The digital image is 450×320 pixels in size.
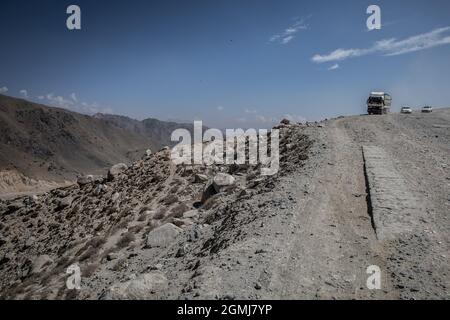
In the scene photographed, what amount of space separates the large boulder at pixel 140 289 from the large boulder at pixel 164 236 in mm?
6194

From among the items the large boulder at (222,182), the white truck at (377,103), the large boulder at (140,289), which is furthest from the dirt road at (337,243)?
the white truck at (377,103)

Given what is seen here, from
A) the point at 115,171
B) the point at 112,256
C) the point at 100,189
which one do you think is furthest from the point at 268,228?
the point at 115,171

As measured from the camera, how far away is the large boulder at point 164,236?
1505 cm

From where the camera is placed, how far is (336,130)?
2466 centimetres

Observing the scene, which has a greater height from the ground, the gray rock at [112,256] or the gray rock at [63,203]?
the gray rock at [63,203]

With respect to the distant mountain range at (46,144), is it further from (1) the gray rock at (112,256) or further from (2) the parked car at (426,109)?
(2) the parked car at (426,109)

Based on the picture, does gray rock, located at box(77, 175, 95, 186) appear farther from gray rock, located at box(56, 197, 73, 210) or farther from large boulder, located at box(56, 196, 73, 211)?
gray rock, located at box(56, 197, 73, 210)

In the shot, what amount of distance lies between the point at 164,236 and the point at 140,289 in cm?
713

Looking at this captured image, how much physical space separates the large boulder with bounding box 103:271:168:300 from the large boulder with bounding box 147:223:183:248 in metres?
6.19

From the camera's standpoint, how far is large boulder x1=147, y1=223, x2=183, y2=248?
15.0 m

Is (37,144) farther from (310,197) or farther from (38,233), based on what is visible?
(310,197)

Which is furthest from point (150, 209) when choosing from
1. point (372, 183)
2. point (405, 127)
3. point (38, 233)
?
point (405, 127)

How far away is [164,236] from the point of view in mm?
15320

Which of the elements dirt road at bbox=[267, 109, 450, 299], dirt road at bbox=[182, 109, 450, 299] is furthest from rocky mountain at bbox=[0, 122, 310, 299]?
dirt road at bbox=[267, 109, 450, 299]
